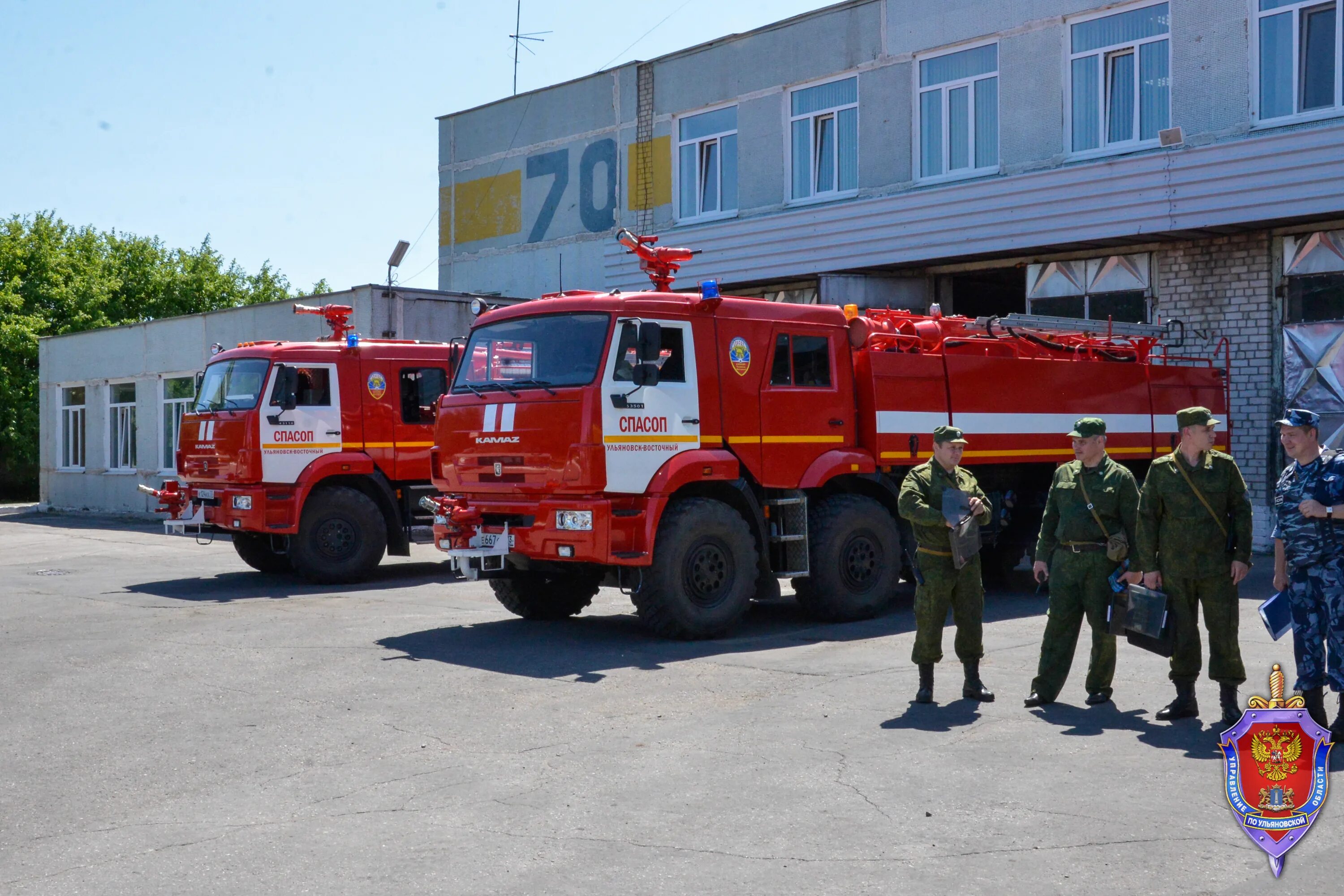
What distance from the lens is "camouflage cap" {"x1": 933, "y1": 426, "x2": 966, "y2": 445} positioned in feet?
27.1

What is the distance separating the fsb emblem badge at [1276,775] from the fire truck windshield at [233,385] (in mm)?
12057

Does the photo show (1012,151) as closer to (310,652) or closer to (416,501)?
(416,501)

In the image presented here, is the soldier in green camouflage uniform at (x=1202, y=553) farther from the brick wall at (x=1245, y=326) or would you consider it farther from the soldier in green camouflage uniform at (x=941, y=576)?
the brick wall at (x=1245, y=326)

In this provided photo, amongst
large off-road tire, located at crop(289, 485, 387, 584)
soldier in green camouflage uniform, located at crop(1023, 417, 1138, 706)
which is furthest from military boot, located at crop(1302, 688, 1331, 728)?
large off-road tire, located at crop(289, 485, 387, 584)

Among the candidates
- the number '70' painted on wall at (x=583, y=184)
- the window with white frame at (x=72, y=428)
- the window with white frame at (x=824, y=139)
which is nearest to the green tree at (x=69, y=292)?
the window with white frame at (x=72, y=428)

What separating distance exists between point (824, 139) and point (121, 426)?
18396 millimetres

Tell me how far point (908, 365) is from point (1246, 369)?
6.89m

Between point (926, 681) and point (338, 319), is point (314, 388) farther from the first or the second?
point (926, 681)

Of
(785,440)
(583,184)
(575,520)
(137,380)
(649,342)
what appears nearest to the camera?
(575,520)

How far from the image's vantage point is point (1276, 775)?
5156mm

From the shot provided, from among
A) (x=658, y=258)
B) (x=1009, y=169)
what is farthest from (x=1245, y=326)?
(x=658, y=258)

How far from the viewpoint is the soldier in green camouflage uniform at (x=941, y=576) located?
809 centimetres

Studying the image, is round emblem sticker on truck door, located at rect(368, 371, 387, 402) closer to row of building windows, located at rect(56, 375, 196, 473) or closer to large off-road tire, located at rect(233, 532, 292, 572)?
large off-road tire, located at rect(233, 532, 292, 572)

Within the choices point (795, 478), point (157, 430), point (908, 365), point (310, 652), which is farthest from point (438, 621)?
point (157, 430)
